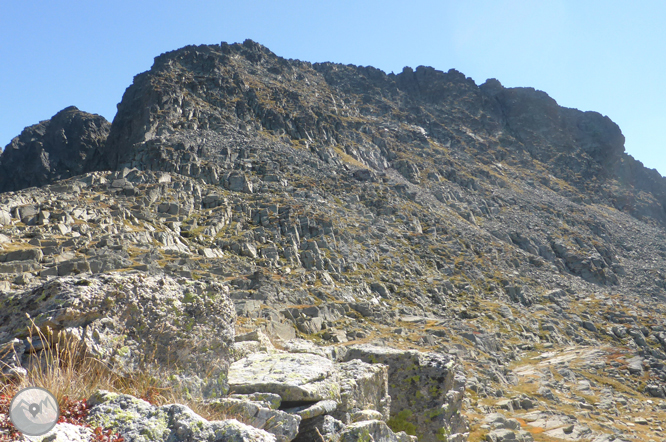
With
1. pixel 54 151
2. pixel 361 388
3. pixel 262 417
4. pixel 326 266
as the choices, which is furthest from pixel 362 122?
pixel 262 417

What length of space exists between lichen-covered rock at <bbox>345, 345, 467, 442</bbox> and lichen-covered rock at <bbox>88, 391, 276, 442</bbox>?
563 centimetres

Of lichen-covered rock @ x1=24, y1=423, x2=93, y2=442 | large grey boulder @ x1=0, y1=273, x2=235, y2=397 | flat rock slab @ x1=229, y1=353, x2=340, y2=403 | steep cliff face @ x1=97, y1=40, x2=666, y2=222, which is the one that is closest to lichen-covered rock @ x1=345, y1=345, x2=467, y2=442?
flat rock slab @ x1=229, y1=353, x2=340, y2=403

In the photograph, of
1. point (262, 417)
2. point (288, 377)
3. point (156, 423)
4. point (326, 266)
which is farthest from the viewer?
point (326, 266)

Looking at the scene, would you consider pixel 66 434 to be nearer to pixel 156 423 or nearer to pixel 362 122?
pixel 156 423

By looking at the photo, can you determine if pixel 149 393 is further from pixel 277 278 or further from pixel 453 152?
pixel 453 152

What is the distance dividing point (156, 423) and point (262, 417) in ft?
4.49

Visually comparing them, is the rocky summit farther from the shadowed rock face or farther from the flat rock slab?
the shadowed rock face

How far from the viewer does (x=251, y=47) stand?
446ft

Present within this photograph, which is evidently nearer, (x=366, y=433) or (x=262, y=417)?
(x=262, y=417)

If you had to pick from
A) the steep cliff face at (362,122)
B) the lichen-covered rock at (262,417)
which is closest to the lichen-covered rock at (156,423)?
the lichen-covered rock at (262,417)

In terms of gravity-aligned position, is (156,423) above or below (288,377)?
above

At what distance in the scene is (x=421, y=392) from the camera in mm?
9086

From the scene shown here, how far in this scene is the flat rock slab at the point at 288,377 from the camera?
5.73 metres

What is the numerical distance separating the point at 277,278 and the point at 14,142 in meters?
129
